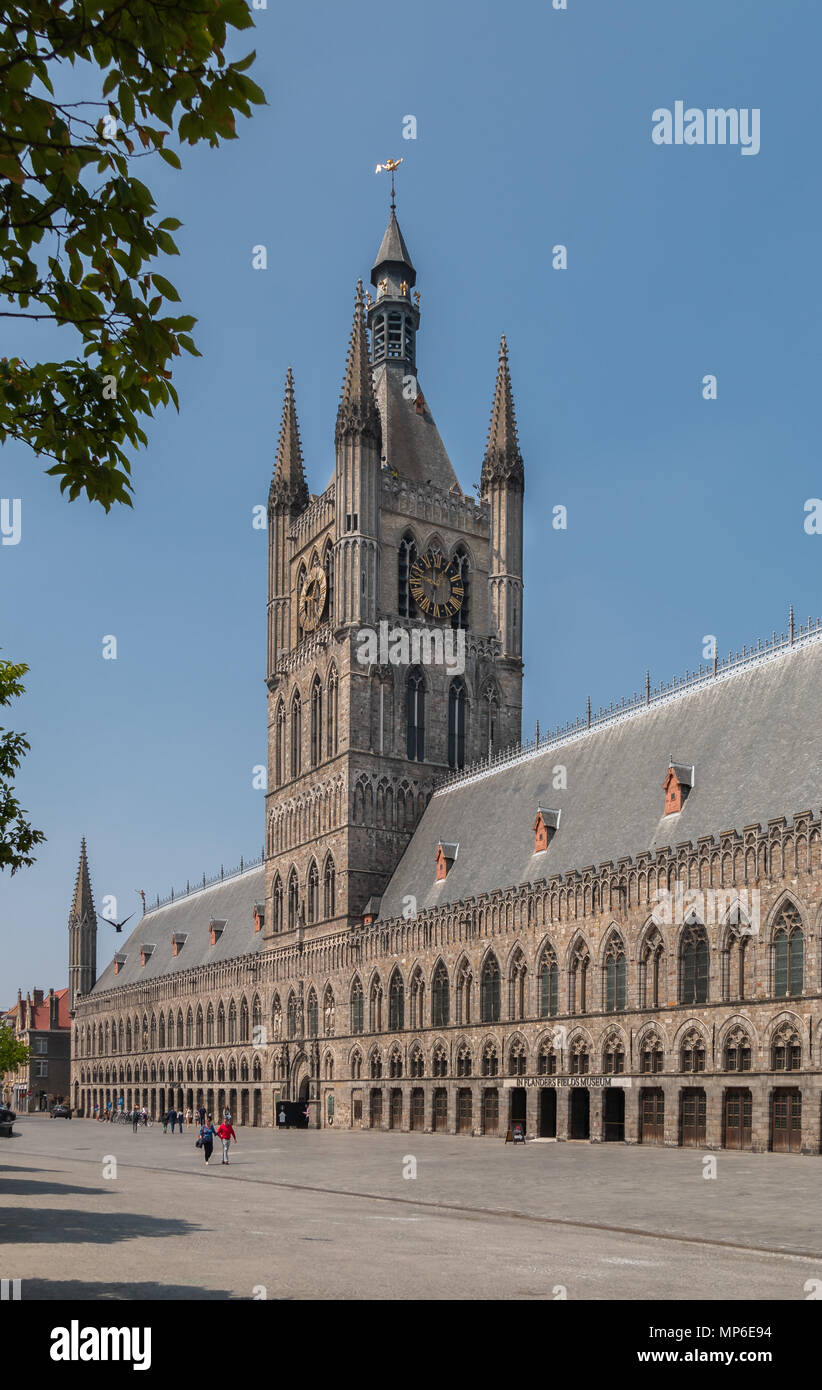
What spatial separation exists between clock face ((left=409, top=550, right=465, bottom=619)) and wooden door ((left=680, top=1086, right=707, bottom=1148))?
124 ft

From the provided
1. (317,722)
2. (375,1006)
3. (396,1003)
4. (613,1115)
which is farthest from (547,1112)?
(317,722)

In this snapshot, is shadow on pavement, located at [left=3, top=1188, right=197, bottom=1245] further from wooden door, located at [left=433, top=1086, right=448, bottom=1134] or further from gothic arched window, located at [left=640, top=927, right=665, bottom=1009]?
wooden door, located at [left=433, top=1086, right=448, bottom=1134]

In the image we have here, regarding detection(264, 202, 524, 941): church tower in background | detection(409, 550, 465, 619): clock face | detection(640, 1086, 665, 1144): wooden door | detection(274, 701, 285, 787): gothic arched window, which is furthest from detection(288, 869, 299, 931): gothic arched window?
detection(640, 1086, 665, 1144): wooden door

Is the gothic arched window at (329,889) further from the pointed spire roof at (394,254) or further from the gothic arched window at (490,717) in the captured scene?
the pointed spire roof at (394,254)

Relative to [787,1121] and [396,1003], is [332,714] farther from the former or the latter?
[787,1121]

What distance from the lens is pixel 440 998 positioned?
214 feet

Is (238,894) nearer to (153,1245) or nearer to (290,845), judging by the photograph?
(290,845)

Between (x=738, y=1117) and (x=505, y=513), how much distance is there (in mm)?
45411

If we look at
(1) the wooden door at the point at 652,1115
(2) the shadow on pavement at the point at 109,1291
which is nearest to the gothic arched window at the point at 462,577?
(1) the wooden door at the point at 652,1115

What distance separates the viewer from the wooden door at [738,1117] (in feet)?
149

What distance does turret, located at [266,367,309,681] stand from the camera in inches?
3418

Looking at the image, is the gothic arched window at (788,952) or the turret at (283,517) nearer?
the gothic arched window at (788,952)

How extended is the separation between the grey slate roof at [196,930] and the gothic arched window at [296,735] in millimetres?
16401
